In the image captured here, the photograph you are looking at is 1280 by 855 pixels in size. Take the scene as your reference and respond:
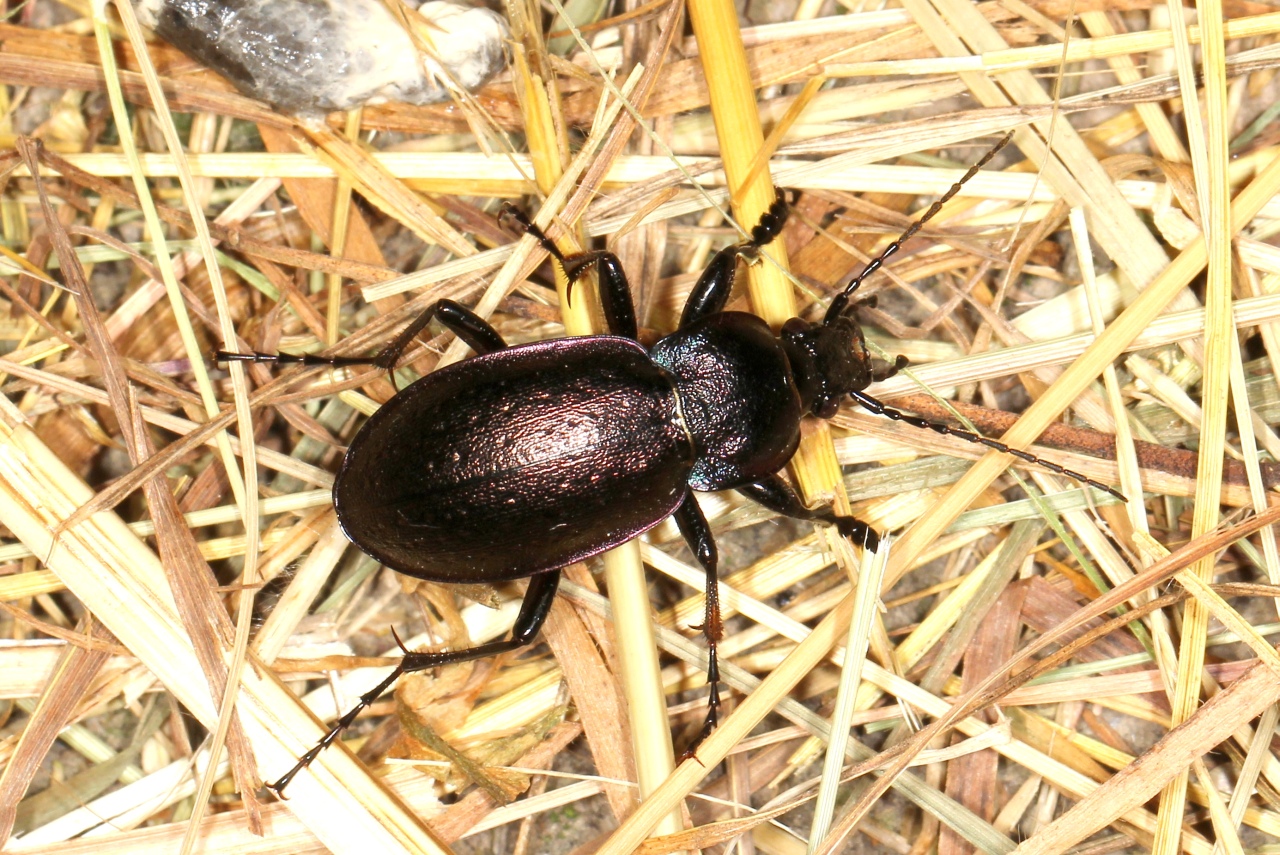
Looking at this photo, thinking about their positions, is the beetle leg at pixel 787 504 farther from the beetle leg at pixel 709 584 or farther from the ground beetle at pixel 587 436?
the beetle leg at pixel 709 584

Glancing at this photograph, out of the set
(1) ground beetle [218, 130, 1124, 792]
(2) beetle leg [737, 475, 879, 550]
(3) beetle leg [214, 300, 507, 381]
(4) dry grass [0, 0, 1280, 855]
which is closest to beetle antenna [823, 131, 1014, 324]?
(1) ground beetle [218, 130, 1124, 792]

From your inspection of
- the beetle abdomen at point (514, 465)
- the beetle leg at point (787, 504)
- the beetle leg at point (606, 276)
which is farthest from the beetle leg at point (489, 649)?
the beetle leg at point (606, 276)

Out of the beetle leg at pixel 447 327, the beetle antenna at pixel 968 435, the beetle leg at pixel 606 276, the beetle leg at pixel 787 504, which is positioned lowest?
the beetle leg at pixel 787 504

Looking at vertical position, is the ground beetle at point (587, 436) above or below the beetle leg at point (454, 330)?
below

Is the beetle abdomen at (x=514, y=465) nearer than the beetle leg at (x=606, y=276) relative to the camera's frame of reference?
Yes

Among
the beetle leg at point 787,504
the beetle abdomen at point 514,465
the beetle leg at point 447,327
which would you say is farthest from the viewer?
the beetle leg at point 787,504

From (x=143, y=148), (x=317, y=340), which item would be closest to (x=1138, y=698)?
(x=317, y=340)

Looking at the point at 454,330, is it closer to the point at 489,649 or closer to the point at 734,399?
the point at 734,399

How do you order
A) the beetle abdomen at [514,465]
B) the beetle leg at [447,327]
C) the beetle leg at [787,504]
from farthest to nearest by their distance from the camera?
the beetle leg at [787,504] < the beetle leg at [447,327] < the beetle abdomen at [514,465]
